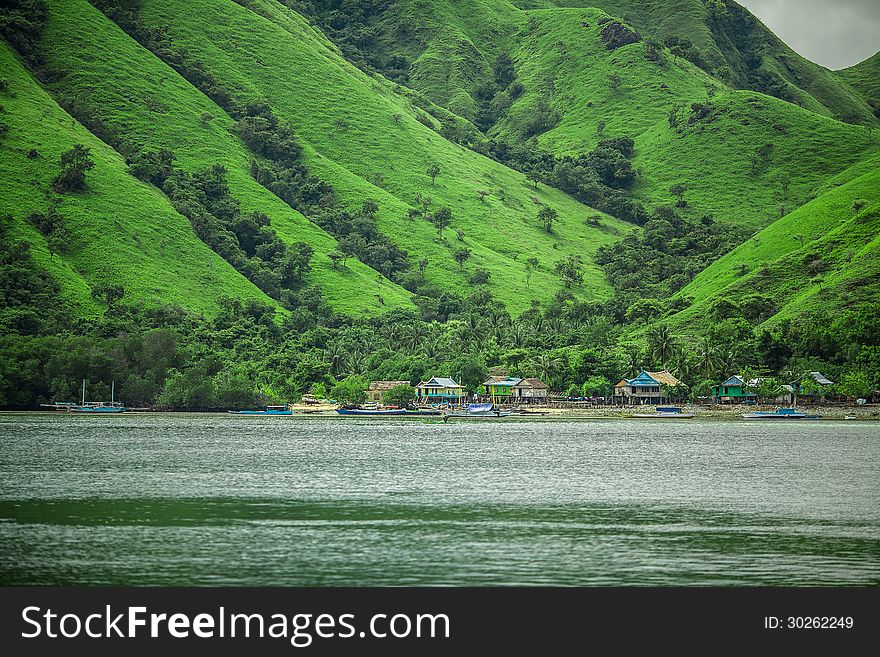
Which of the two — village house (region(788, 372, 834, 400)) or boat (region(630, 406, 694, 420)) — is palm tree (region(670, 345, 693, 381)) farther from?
village house (region(788, 372, 834, 400))

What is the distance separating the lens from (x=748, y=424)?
585ft

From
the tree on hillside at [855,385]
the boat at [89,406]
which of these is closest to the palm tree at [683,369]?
the tree on hillside at [855,385]

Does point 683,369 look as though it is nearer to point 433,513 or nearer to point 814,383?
point 814,383

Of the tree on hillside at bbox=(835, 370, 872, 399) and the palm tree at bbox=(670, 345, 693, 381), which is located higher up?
the palm tree at bbox=(670, 345, 693, 381)

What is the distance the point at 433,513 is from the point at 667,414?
13889 centimetres

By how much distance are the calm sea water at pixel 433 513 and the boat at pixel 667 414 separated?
6745 cm

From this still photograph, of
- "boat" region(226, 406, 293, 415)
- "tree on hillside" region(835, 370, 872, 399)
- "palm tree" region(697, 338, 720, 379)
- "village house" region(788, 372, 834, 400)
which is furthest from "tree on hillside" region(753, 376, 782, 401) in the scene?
"boat" region(226, 406, 293, 415)

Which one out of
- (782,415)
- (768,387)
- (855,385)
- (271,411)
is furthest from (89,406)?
(855,385)

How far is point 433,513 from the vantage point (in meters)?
60.3

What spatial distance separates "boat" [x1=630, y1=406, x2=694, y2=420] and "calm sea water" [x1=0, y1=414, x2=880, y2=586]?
67.4 m

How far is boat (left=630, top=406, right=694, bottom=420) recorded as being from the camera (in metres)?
190

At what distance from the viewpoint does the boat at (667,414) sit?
19038 centimetres

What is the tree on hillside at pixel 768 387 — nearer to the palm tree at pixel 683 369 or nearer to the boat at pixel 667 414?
the palm tree at pixel 683 369
